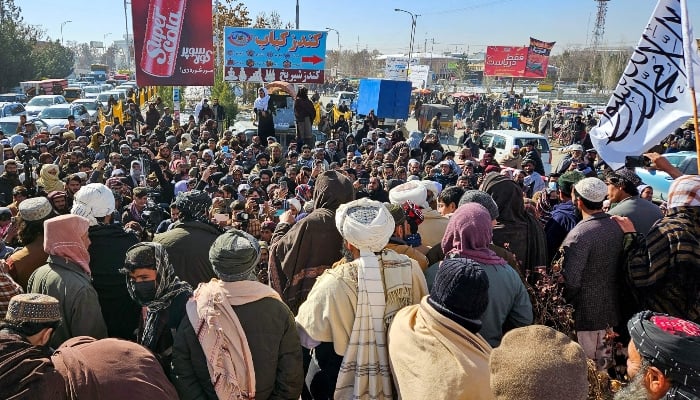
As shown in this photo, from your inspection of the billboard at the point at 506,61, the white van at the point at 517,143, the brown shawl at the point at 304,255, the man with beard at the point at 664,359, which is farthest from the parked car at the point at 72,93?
the man with beard at the point at 664,359

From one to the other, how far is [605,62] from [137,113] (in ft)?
162

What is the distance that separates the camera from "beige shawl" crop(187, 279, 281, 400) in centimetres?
230


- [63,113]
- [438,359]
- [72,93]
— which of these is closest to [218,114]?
[63,113]

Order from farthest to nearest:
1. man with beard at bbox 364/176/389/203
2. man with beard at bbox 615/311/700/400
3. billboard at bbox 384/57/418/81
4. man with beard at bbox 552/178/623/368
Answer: billboard at bbox 384/57/418/81
man with beard at bbox 364/176/389/203
man with beard at bbox 552/178/623/368
man with beard at bbox 615/311/700/400

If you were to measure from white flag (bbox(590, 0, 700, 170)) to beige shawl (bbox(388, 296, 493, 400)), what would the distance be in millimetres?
3253

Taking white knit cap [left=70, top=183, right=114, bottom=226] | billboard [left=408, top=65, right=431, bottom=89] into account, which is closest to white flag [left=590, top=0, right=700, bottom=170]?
white knit cap [left=70, top=183, right=114, bottom=226]

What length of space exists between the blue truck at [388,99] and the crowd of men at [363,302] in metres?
17.5

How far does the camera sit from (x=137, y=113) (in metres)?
18.2

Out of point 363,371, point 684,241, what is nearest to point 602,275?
point 684,241

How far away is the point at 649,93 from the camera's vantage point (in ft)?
15.4

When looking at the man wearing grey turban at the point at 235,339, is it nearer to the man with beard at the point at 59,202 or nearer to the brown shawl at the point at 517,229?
the brown shawl at the point at 517,229

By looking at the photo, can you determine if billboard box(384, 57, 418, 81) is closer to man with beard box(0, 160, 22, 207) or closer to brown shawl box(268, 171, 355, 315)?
man with beard box(0, 160, 22, 207)

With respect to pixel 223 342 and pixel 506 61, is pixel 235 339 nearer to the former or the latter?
pixel 223 342

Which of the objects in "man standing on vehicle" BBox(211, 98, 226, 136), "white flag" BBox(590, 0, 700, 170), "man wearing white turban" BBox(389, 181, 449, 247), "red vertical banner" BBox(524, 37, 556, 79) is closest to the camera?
"man wearing white turban" BBox(389, 181, 449, 247)
